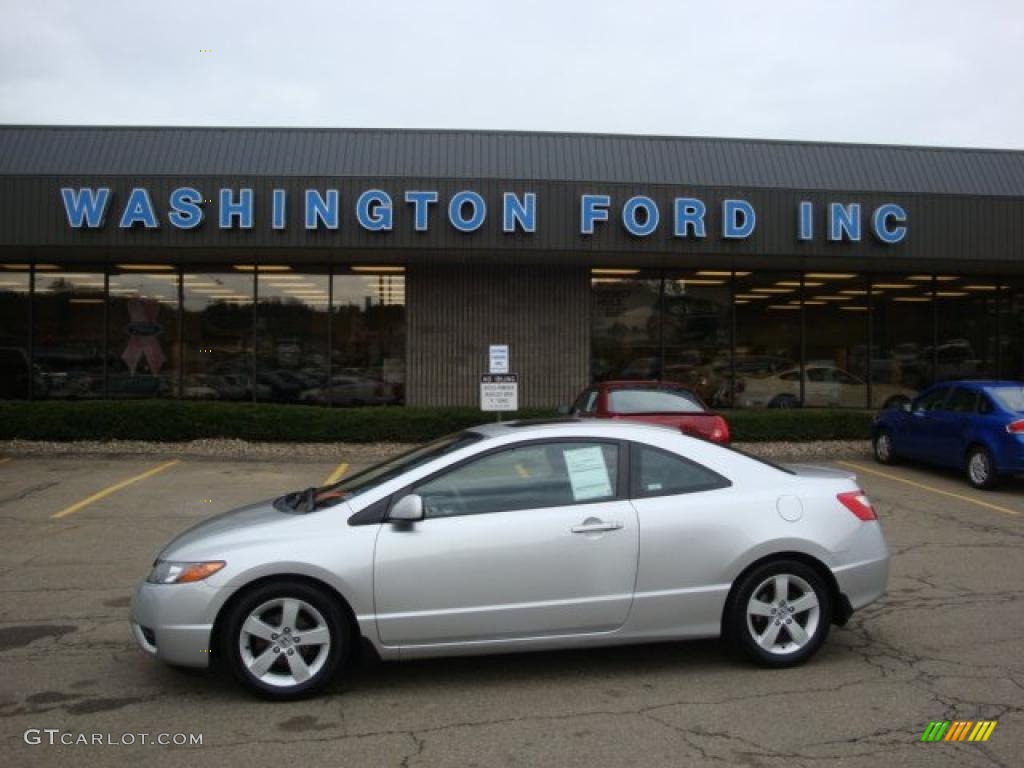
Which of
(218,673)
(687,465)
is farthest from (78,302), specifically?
(687,465)

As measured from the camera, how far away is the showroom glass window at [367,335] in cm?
1744

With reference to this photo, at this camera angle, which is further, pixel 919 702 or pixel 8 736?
pixel 919 702

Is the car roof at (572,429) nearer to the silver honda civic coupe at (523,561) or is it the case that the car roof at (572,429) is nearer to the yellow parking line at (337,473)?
the silver honda civic coupe at (523,561)

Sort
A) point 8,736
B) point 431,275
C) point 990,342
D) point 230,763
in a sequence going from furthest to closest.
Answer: point 990,342 → point 431,275 → point 8,736 → point 230,763

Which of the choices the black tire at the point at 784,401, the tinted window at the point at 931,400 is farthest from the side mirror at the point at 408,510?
the black tire at the point at 784,401

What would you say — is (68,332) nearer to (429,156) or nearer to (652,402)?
(429,156)

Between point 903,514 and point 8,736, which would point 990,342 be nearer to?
point 903,514

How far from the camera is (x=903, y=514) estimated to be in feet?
33.0

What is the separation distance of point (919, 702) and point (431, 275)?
13617 millimetres

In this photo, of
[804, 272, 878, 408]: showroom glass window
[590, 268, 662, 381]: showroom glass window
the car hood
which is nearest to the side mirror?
the car hood

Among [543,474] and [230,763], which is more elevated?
[543,474]

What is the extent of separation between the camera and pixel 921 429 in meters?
13.0

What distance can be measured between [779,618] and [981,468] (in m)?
8.15

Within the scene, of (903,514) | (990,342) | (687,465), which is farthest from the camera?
(990,342)
